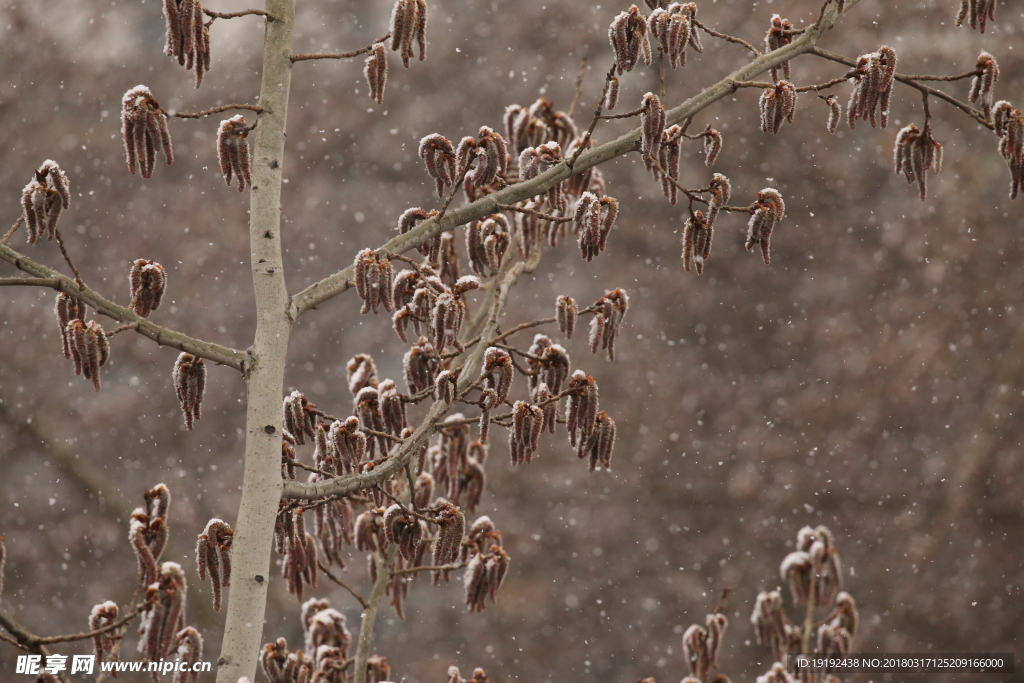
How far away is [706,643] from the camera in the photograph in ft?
5.26

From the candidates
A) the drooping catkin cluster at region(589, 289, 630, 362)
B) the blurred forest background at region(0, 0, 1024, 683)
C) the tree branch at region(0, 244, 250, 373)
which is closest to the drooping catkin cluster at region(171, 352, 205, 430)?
the tree branch at region(0, 244, 250, 373)

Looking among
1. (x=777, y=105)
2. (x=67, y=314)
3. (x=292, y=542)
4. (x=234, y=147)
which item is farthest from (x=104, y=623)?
(x=777, y=105)

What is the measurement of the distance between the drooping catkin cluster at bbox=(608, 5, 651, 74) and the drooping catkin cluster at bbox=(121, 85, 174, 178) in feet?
2.13

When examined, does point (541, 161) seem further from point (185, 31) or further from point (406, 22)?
point (185, 31)

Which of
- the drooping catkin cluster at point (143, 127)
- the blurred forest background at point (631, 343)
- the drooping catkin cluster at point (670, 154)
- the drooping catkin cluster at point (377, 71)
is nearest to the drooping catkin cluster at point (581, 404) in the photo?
the drooping catkin cluster at point (670, 154)

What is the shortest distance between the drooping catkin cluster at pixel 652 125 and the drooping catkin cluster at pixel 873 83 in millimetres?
286

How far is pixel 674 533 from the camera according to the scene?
4.98 meters

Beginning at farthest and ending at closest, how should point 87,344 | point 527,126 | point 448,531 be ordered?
1. point 527,126
2. point 448,531
3. point 87,344

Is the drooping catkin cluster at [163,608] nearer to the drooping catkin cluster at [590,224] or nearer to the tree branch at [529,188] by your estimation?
the tree branch at [529,188]

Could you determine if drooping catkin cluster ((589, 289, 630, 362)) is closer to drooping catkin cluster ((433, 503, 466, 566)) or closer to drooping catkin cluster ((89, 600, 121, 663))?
drooping catkin cluster ((433, 503, 466, 566))

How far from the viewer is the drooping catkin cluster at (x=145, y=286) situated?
4.40ft

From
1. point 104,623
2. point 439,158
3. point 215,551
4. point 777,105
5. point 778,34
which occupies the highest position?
point 778,34

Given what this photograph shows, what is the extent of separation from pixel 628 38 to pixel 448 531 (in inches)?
31.0

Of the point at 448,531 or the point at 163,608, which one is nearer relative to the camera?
the point at 163,608
